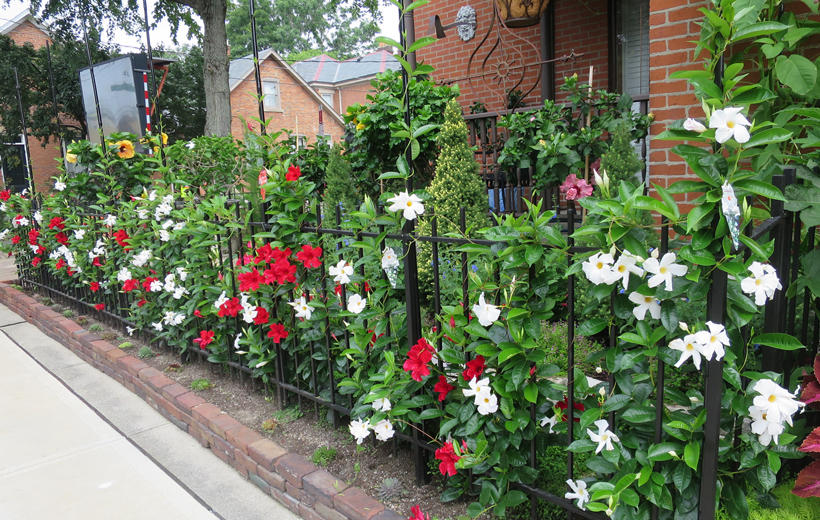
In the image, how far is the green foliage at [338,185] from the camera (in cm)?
549

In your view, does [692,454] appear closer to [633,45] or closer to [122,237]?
[122,237]

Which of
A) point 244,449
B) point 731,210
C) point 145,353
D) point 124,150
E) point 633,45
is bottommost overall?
point 244,449

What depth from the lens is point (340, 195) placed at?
18.0 feet

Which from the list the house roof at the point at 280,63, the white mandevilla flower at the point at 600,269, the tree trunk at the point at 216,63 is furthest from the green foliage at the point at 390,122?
the house roof at the point at 280,63

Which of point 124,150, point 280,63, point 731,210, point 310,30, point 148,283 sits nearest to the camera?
point 731,210

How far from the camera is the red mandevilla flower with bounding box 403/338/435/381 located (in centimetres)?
215

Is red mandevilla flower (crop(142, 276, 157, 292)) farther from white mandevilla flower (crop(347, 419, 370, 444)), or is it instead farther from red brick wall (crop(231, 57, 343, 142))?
red brick wall (crop(231, 57, 343, 142))

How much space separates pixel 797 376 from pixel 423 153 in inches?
146

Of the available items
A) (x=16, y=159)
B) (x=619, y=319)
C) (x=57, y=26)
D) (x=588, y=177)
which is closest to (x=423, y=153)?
(x=588, y=177)

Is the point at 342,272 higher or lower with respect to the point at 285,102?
lower

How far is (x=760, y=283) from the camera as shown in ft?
4.50

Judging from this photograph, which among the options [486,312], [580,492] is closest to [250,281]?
[486,312]

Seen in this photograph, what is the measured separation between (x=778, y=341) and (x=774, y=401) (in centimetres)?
18

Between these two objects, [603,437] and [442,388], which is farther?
[442,388]
